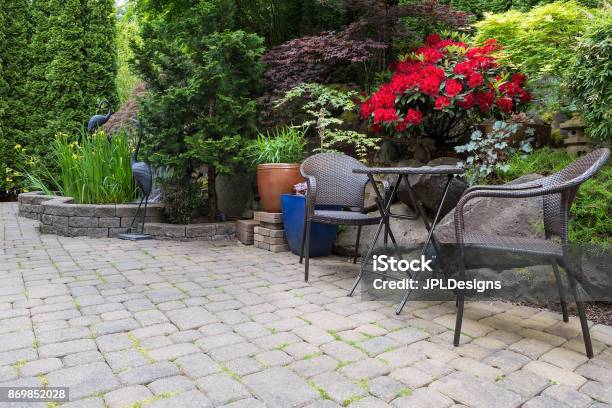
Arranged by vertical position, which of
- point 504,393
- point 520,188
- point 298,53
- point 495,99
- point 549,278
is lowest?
point 504,393

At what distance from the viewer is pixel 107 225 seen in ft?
15.6

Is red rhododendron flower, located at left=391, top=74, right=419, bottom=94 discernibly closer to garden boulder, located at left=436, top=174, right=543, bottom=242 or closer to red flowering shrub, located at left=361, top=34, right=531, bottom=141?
red flowering shrub, located at left=361, top=34, right=531, bottom=141

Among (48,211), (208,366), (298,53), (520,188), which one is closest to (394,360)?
(208,366)

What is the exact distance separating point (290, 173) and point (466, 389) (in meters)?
2.73

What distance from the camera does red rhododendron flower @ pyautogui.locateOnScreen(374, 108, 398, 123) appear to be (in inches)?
139

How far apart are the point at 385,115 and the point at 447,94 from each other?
485mm

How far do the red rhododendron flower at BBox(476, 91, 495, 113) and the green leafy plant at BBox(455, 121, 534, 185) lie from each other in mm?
216

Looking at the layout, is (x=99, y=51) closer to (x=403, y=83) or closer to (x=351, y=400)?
(x=403, y=83)

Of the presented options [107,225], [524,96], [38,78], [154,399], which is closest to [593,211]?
[524,96]

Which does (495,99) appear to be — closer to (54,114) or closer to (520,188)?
(520,188)

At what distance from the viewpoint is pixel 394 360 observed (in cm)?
184

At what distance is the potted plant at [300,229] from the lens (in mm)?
3777

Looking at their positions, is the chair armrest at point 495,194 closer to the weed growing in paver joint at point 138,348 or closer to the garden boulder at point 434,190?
the garden boulder at point 434,190

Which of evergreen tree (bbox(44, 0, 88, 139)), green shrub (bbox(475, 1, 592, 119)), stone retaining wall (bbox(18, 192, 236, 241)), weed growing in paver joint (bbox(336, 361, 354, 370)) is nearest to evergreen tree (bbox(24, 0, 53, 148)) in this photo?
evergreen tree (bbox(44, 0, 88, 139))
